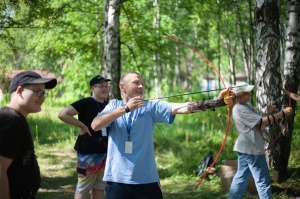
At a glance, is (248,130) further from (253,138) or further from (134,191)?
(134,191)

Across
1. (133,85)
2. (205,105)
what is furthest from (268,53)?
(133,85)

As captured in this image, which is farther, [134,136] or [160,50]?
[160,50]

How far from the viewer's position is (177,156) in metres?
7.91

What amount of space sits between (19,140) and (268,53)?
3.91 metres

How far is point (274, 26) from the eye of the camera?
5.19 m

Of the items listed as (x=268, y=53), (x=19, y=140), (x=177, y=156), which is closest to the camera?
(x=19, y=140)

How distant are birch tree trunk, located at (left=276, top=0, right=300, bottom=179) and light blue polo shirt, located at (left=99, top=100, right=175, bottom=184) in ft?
9.83

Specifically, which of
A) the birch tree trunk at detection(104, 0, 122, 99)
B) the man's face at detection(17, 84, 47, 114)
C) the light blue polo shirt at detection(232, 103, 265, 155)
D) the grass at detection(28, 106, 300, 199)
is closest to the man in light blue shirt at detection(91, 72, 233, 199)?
the man's face at detection(17, 84, 47, 114)

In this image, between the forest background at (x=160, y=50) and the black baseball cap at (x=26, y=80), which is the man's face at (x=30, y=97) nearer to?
the black baseball cap at (x=26, y=80)

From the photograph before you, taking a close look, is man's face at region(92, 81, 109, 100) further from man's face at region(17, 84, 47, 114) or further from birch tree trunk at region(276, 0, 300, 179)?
birch tree trunk at region(276, 0, 300, 179)

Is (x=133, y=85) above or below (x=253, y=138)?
above

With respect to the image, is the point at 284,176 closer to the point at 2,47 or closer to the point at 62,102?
the point at 2,47

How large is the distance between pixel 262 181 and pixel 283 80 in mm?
1833

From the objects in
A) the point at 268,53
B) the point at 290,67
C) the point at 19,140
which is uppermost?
the point at 268,53
